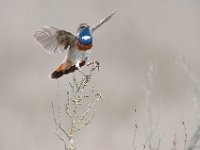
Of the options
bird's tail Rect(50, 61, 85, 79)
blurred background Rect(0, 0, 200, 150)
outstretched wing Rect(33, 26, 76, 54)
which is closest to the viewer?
outstretched wing Rect(33, 26, 76, 54)

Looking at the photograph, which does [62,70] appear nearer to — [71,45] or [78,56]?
[78,56]

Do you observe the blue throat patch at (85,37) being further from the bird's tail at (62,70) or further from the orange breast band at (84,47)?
the bird's tail at (62,70)

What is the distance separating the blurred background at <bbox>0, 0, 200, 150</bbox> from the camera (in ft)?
44.9

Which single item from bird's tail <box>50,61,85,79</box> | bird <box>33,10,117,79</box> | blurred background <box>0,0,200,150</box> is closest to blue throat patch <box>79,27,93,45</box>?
bird <box>33,10,117,79</box>

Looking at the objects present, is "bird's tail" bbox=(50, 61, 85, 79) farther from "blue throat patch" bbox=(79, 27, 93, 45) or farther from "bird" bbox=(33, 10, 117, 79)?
"blue throat patch" bbox=(79, 27, 93, 45)

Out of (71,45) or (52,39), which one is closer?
(52,39)

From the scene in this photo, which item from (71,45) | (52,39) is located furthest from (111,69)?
(52,39)

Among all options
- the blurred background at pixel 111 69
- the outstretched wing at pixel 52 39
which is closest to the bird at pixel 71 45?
the outstretched wing at pixel 52 39

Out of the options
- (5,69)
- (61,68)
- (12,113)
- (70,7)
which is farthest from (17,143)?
(70,7)

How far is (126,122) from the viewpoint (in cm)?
1457

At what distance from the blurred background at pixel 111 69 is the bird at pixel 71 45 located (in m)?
3.69

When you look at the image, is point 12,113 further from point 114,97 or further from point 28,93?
point 114,97

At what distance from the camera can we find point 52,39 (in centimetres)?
750

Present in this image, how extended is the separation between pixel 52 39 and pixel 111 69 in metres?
8.87
